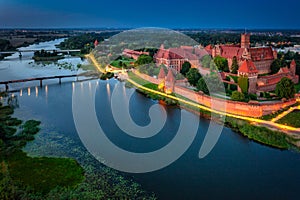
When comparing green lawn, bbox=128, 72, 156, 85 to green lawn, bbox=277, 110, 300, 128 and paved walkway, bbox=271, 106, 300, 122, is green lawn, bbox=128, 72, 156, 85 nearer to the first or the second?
paved walkway, bbox=271, 106, 300, 122

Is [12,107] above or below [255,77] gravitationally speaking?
below

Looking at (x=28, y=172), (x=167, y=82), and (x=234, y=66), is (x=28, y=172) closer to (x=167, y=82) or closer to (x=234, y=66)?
(x=167, y=82)

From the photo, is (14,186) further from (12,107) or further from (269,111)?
(269,111)

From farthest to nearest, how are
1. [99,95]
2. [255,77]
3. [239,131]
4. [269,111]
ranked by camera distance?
[99,95] < [255,77] < [269,111] < [239,131]

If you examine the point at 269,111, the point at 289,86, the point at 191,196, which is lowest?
the point at 191,196

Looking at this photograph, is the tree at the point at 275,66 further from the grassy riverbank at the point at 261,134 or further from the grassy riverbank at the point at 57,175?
the grassy riverbank at the point at 57,175

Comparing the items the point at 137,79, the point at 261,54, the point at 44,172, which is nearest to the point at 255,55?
the point at 261,54

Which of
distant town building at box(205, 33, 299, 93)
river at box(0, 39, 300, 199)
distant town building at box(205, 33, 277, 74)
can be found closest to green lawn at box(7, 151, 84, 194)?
river at box(0, 39, 300, 199)

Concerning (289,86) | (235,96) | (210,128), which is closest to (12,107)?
(210,128)

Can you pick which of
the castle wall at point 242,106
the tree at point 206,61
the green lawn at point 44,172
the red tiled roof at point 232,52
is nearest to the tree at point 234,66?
the red tiled roof at point 232,52
